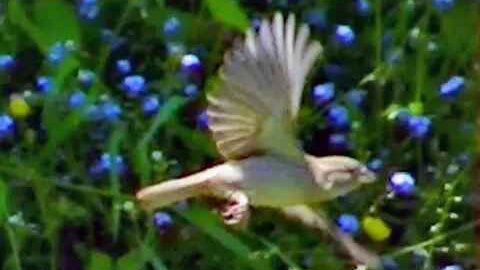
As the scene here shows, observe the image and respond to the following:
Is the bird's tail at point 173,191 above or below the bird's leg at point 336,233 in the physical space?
above

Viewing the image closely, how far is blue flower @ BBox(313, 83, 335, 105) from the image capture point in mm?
2986

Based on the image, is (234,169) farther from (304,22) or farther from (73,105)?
(304,22)

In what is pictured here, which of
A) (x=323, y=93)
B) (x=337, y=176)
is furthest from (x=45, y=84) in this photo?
(x=337, y=176)

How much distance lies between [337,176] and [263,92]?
187 mm

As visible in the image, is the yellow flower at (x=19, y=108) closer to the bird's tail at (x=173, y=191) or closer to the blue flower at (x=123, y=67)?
the blue flower at (x=123, y=67)

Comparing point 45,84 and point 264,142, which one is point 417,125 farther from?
point 45,84

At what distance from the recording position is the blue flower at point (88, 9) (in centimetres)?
311

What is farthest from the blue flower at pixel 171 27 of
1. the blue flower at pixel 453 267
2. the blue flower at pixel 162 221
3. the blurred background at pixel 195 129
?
the blue flower at pixel 453 267

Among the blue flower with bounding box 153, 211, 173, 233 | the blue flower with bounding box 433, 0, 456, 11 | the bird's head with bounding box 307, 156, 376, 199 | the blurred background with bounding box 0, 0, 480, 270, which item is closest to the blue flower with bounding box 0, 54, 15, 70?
the blurred background with bounding box 0, 0, 480, 270

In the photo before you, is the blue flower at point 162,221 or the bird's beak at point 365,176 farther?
the blue flower at point 162,221

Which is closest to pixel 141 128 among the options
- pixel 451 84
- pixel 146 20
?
pixel 146 20

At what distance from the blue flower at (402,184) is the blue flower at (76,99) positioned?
46 centimetres

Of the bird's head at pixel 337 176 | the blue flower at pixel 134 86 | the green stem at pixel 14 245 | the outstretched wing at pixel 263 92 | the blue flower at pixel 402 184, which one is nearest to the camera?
the outstretched wing at pixel 263 92

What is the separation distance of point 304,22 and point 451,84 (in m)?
0.28
